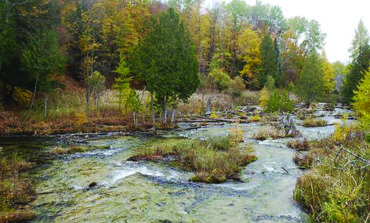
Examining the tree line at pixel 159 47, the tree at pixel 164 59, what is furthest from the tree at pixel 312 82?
the tree at pixel 164 59

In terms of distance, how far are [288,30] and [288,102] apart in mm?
41252

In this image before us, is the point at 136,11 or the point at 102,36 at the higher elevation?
the point at 136,11

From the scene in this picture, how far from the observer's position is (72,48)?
123 feet

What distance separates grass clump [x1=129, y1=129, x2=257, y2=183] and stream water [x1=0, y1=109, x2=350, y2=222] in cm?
39

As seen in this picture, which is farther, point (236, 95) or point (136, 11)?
point (136, 11)

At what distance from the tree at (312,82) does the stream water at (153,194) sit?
32874 millimetres

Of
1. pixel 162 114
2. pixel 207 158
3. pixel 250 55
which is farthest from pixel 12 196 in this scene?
pixel 250 55

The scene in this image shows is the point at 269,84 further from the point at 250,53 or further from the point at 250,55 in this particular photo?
the point at 250,55

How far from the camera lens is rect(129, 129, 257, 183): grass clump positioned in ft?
30.0

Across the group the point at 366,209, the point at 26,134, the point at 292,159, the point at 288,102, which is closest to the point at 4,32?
the point at 26,134

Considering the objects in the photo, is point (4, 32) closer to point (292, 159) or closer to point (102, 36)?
point (102, 36)

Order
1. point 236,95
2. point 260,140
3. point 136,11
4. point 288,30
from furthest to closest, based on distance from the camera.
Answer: point 288,30, point 136,11, point 236,95, point 260,140

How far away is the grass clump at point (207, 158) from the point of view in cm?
915

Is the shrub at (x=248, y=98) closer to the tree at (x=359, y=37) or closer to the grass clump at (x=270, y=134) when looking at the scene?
the tree at (x=359, y=37)
